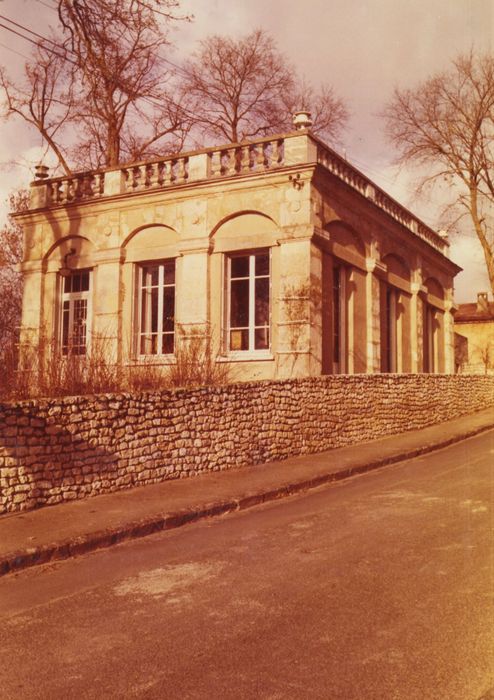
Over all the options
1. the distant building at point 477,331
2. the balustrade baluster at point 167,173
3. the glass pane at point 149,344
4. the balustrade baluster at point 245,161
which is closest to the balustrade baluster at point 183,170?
the balustrade baluster at point 167,173

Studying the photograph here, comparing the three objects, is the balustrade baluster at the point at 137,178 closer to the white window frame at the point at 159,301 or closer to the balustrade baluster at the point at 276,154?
the white window frame at the point at 159,301

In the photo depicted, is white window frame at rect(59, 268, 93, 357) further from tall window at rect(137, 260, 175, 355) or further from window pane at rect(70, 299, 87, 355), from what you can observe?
tall window at rect(137, 260, 175, 355)

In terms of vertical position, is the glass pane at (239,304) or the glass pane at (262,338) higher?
the glass pane at (239,304)

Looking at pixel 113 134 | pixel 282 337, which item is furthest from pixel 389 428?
pixel 113 134

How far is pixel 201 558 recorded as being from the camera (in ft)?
21.5

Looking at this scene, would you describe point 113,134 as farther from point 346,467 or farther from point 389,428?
point 346,467

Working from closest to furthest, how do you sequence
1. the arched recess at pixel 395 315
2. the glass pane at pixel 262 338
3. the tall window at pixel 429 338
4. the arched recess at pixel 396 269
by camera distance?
1. the glass pane at pixel 262 338
2. the arched recess at pixel 395 315
3. the arched recess at pixel 396 269
4. the tall window at pixel 429 338

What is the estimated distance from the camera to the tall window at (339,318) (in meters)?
17.9

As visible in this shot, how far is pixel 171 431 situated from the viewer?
1082cm

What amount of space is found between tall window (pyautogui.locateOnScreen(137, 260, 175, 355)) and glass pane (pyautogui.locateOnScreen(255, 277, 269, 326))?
241 centimetres

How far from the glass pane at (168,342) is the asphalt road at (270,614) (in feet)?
32.3

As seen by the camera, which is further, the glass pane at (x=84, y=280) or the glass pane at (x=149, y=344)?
the glass pane at (x=84, y=280)

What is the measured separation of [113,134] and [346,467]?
62.9 feet

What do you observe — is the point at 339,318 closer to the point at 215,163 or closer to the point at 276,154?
the point at 276,154
